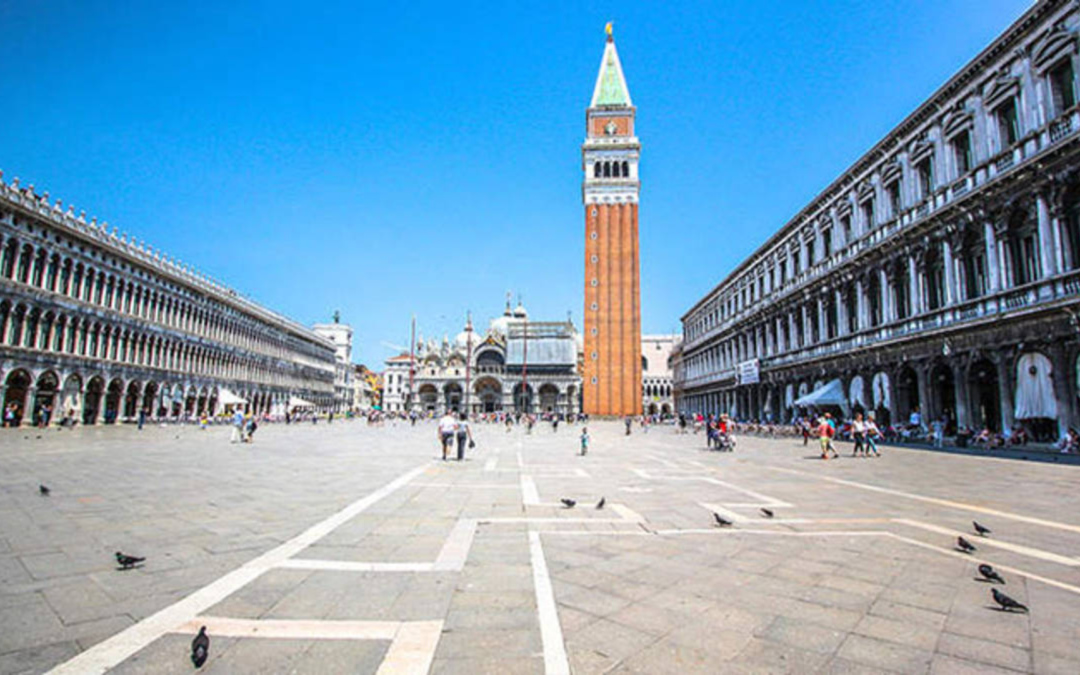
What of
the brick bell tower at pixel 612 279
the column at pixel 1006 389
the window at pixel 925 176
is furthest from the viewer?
the brick bell tower at pixel 612 279

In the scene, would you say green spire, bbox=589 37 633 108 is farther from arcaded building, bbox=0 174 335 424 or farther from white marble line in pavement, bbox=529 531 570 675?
white marble line in pavement, bbox=529 531 570 675

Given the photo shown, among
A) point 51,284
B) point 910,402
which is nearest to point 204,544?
point 910,402

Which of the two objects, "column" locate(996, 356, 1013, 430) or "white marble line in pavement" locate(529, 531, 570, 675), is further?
"column" locate(996, 356, 1013, 430)

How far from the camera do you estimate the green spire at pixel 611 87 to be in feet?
234

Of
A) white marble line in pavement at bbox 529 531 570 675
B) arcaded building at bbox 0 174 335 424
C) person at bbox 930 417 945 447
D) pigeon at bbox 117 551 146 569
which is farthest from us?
arcaded building at bbox 0 174 335 424

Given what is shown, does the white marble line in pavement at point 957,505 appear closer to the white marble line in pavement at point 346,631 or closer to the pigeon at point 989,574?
the pigeon at point 989,574

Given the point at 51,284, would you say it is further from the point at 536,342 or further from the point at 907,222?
the point at 536,342

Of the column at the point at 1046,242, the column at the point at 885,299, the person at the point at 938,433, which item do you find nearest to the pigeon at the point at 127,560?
the column at the point at 1046,242

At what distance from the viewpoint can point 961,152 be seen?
71.5 feet

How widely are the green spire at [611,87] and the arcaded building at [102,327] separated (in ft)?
164

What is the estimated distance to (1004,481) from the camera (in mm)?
11031

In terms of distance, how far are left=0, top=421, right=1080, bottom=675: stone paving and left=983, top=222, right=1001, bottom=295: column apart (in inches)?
494

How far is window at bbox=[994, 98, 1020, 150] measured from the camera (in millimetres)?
19375

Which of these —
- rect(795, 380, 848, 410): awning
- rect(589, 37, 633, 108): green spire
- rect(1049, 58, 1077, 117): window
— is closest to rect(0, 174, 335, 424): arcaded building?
rect(795, 380, 848, 410): awning
